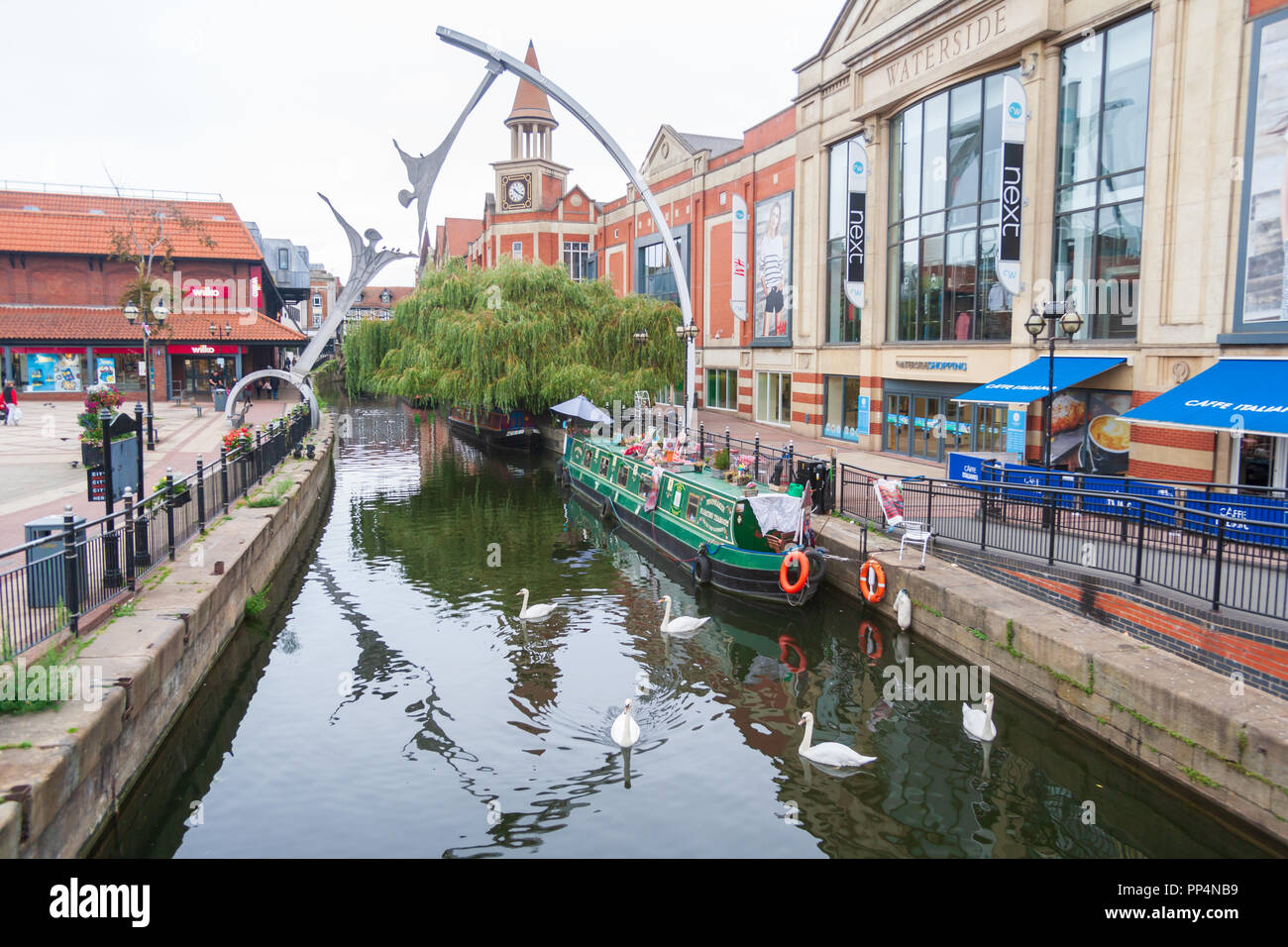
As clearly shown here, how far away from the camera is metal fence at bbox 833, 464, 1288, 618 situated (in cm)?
930

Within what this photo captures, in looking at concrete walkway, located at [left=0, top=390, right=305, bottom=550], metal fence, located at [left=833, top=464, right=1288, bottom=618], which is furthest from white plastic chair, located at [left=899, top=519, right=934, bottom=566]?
concrete walkway, located at [left=0, top=390, right=305, bottom=550]

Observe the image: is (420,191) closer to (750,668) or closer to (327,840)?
(750,668)

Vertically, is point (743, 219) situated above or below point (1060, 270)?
above

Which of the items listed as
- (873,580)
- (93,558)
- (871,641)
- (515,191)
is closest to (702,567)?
(873,580)

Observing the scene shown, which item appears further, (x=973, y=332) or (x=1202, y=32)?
(x=973, y=332)

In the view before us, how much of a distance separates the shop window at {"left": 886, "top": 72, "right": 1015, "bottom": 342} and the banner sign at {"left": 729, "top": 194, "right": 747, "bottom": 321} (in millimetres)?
10100

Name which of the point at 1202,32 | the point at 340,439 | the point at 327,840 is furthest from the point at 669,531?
the point at 340,439

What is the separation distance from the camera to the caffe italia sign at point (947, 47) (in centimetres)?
2150

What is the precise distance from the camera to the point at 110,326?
44406 mm

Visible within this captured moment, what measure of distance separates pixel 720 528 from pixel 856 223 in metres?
14.9

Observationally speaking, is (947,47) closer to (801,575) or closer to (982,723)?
(801,575)

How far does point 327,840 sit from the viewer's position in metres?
7.95

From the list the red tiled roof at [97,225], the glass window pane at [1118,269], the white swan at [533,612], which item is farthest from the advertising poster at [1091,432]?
the red tiled roof at [97,225]

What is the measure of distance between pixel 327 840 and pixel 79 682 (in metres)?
2.62
